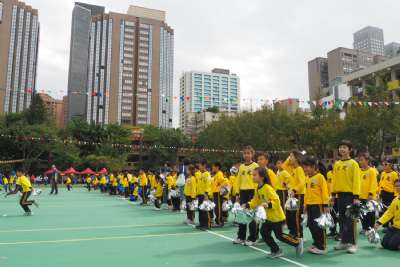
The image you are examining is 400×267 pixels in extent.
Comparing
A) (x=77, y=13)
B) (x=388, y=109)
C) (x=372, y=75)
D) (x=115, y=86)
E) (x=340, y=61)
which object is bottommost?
(x=388, y=109)

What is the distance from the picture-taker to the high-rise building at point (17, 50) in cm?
5557

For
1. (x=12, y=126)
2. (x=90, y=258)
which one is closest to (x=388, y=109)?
(x=90, y=258)

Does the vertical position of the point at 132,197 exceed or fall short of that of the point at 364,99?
it falls short

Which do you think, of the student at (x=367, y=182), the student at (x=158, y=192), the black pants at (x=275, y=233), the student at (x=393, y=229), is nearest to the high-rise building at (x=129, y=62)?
the student at (x=158, y=192)

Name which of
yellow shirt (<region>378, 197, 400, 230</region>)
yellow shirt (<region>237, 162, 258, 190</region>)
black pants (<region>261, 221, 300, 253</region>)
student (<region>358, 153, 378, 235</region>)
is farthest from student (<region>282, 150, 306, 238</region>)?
student (<region>358, 153, 378, 235</region>)

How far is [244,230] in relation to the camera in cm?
692

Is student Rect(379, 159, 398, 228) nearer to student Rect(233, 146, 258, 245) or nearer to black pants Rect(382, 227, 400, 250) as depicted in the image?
black pants Rect(382, 227, 400, 250)

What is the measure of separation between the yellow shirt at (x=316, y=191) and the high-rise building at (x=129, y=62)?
159 feet

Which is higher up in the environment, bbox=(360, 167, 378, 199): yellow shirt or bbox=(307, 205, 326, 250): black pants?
bbox=(360, 167, 378, 199): yellow shirt

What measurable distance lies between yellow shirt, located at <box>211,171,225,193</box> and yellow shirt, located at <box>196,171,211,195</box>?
472 millimetres

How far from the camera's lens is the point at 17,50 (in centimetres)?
5747

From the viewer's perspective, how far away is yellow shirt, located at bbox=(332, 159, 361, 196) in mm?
6016

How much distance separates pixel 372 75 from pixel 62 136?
4184cm

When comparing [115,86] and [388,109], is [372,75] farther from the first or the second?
[115,86]
